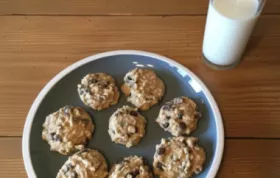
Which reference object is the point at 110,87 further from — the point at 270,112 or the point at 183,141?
the point at 270,112

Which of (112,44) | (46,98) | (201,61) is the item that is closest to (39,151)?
(46,98)

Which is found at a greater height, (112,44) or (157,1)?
(157,1)

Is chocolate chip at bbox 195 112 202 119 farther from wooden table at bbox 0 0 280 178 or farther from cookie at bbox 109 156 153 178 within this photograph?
cookie at bbox 109 156 153 178

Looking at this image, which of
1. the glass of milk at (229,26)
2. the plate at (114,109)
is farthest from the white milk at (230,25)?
the plate at (114,109)

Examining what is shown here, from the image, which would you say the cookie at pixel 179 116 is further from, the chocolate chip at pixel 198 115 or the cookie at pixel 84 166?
the cookie at pixel 84 166

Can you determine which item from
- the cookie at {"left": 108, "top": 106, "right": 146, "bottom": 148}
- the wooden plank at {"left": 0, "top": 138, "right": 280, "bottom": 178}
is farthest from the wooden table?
the cookie at {"left": 108, "top": 106, "right": 146, "bottom": 148}
